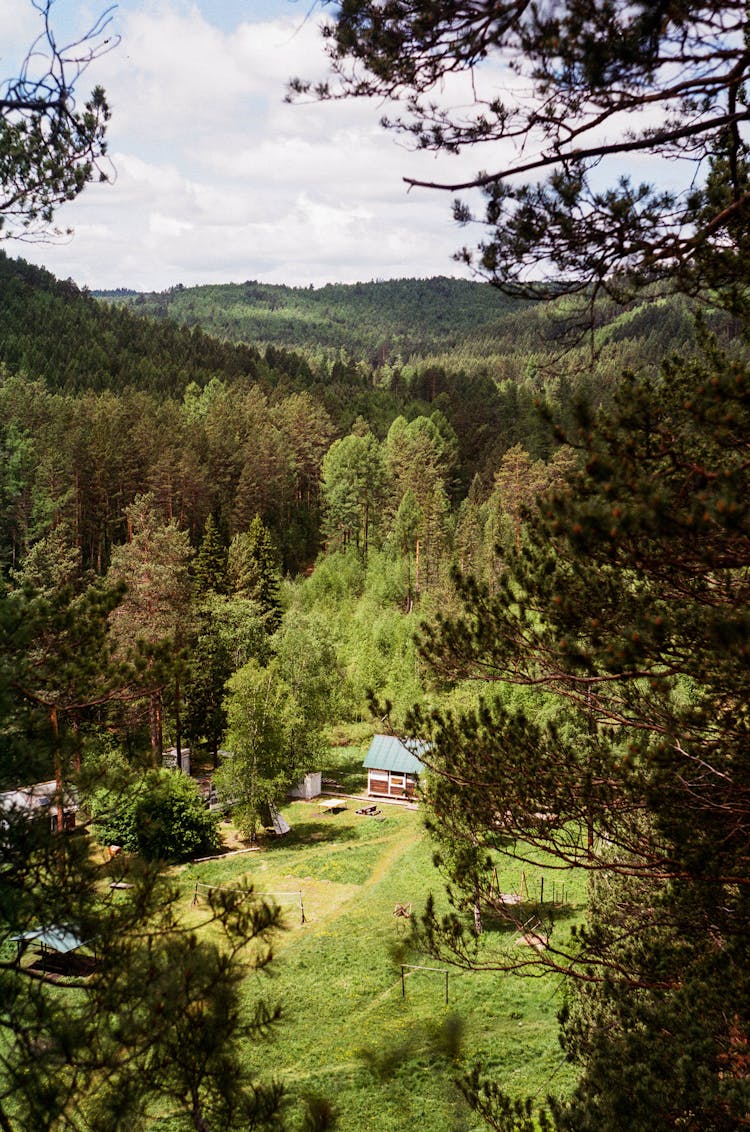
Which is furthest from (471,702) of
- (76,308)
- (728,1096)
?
(76,308)

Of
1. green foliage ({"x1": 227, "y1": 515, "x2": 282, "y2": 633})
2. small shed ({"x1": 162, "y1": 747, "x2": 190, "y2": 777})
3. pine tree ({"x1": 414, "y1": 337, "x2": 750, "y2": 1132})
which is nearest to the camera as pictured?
pine tree ({"x1": 414, "y1": 337, "x2": 750, "y2": 1132})

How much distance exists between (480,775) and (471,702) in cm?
2051

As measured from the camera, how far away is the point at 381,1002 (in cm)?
1834

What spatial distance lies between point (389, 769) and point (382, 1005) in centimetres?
1790

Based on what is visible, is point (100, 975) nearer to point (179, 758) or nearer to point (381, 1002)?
point (381, 1002)

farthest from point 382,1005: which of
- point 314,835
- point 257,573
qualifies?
point 257,573

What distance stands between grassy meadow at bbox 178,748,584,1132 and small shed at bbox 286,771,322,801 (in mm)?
7647

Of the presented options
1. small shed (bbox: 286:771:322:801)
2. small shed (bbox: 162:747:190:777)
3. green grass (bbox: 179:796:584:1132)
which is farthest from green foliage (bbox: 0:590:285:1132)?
small shed (bbox: 286:771:322:801)

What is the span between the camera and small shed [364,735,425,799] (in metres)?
36.0

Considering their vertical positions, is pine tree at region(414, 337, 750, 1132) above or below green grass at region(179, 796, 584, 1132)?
→ above

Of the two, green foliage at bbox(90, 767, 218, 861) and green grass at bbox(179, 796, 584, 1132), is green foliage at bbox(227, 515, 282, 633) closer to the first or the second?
green foliage at bbox(90, 767, 218, 861)

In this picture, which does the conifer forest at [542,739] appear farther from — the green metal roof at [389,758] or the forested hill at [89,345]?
the forested hill at [89,345]

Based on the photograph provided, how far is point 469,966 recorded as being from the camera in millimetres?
7871

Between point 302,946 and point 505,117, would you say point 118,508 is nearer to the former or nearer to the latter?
point 302,946
